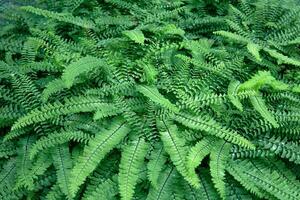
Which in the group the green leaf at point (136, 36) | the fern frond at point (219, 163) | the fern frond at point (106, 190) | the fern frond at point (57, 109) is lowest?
the fern frond at point (106, 190)

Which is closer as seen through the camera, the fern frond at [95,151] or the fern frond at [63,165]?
the fern frond at [95,151]

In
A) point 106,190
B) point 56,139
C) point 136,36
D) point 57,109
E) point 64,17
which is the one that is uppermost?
point 136,36

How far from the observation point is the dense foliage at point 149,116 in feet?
14.2

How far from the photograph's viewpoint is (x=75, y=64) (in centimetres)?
471

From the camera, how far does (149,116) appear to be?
181 inches

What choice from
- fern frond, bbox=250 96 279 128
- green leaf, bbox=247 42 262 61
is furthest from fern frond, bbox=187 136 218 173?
green leaf, bbox=247 42 262 61

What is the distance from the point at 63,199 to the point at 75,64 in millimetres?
1486

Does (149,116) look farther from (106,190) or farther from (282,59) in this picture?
(282,59)

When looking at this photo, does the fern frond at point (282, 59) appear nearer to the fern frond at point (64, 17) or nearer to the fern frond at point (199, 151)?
the fern frond at point (199, 151)

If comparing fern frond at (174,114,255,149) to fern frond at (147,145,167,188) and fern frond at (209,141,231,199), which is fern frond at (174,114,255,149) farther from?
fern frond at (147,145,167,188)

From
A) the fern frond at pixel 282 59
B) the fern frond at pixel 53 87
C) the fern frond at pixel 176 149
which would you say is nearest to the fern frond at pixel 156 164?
the fern frond at pixel 176 149

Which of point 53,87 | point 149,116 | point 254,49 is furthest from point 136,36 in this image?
point 254,49

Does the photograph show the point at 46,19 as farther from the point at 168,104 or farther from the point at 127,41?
the point at 168,104

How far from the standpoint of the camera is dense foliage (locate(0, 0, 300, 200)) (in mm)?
4340
